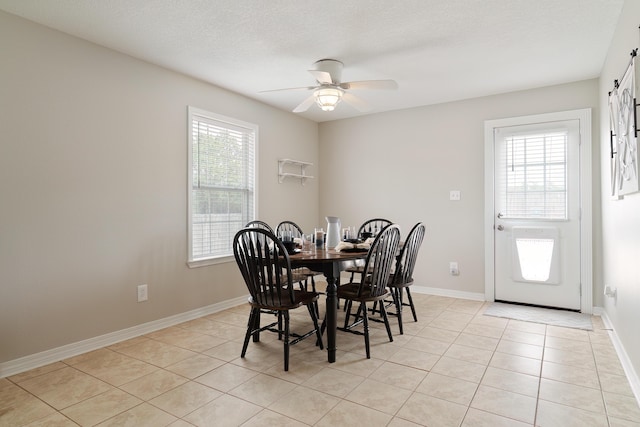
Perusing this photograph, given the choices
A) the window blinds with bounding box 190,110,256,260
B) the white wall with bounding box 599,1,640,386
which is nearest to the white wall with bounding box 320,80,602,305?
the white wall with bounding box 599,1,640,386

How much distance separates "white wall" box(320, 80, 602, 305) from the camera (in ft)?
13.6

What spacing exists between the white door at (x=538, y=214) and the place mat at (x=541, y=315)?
13 cm

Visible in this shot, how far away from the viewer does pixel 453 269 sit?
444 cm

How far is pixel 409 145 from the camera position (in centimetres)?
473

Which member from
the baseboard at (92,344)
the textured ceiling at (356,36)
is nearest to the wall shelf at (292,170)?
the textured ceiling at (356,36)

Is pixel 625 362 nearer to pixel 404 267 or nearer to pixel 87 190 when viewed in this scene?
pixel 404 267

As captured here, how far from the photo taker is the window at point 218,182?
3.67m

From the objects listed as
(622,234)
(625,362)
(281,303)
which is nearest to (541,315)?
(625,362)

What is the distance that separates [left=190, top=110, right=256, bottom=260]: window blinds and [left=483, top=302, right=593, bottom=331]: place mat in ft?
9.33

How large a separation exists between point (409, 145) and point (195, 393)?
12.3 ft

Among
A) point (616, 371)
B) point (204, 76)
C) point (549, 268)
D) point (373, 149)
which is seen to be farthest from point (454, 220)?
point (204, 76)

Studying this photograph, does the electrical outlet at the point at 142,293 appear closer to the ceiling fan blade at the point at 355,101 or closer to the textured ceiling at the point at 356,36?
the textured ceiling at the point at 356,36

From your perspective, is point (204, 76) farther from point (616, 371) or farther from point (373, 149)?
point (616, 371)

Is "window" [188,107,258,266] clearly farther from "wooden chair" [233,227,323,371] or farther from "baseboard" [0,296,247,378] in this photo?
"wooden chair" [233,227,323,371]
